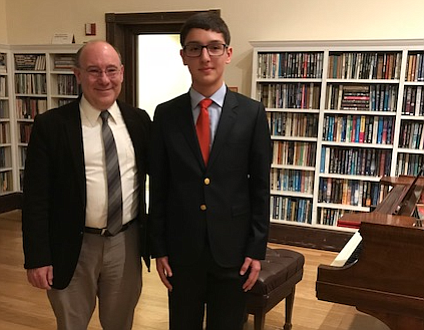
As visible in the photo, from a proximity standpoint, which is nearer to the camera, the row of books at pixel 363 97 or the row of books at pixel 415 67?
the row of books at pixel 415 67

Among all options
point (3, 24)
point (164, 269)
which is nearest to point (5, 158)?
point (3, 24)

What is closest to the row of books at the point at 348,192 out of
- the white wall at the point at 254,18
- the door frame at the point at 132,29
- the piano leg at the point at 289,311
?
the white wall at the point at 254,18

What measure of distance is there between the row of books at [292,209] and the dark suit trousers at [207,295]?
2.67 metres

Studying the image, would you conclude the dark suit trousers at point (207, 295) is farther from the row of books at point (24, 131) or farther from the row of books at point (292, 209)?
the row of books at point (24, 131)

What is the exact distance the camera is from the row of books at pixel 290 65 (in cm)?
390

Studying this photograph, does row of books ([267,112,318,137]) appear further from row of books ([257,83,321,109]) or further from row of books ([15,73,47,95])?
row of books ([15,73,47,95])

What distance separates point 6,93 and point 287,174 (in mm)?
3346

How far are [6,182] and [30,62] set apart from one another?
1.42 m

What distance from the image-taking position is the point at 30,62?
5.02 m

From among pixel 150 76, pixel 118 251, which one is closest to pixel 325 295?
pixel 118 251

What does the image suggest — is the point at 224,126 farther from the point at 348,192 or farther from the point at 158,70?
the point at 158,70

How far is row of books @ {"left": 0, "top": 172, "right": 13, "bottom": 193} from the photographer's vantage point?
5.09 m

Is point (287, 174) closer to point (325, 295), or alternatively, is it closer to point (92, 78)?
point (325, 295)

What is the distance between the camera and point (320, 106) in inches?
154
